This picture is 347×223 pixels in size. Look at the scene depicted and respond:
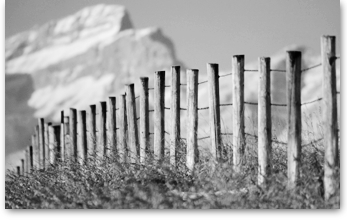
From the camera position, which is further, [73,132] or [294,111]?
[73,132]

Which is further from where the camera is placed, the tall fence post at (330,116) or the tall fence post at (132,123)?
the tall fence post at (132,123)

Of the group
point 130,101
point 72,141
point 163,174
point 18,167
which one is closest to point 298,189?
point 163,174

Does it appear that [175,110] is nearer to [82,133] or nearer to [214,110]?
[214,110]

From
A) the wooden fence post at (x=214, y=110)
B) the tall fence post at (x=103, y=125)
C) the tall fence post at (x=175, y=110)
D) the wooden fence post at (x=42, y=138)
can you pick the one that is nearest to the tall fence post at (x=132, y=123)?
the tall fence post at (x=175, y=110)

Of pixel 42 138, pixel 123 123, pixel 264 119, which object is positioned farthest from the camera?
pixel 42 138

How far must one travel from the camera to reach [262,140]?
6.94 meters

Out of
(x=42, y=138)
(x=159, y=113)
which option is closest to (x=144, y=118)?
(x=159, y=113)

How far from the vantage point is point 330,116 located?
6.20 meters

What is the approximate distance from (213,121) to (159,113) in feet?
4.10

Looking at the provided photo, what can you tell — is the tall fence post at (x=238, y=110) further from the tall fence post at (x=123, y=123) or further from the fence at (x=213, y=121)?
the tall fence post at (x=123, y=123)

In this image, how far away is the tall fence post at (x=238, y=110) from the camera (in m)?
7.36

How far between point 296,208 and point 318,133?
1515mm

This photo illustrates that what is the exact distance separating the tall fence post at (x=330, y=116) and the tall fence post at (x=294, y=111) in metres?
0.32

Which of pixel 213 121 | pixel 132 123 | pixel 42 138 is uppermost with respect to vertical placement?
pixel 213 121
